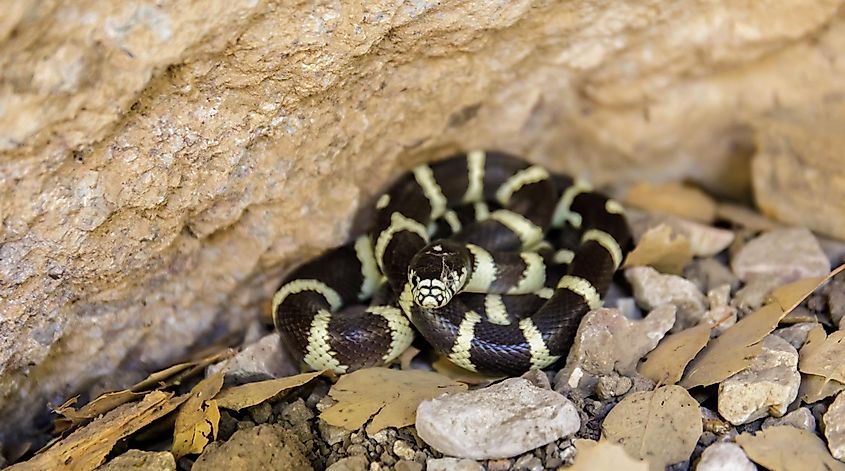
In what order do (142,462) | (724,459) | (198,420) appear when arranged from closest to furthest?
1. (724,459)
2. (142,462)
3. (198,420)

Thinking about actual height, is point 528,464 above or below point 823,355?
above

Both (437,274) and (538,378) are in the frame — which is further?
(437,274)

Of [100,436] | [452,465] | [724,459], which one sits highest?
[100,436]

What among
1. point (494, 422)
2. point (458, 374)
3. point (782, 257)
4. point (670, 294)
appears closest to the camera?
point (494, 422)

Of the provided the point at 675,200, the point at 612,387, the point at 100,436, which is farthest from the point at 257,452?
the point at 675,200

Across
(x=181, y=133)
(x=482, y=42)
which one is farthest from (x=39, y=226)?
(x=482, y=42)

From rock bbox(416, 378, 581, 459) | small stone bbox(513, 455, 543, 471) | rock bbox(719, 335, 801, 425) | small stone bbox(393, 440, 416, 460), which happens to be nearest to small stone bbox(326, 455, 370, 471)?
small stone bbox(393, 440, 416, 460)

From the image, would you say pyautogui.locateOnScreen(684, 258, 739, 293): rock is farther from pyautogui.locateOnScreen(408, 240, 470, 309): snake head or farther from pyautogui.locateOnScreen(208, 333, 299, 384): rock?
pyautogui.locateOnScreen(208, 333, 299, 384): rock

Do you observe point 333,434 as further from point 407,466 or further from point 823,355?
point 823,355
